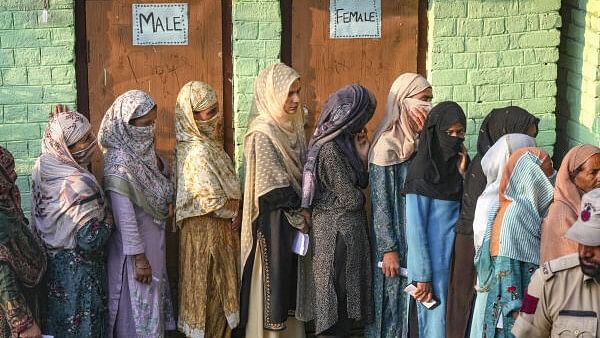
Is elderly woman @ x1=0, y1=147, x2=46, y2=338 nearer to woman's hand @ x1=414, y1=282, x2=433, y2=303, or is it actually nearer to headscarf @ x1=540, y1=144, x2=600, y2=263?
woman's hand @ x1=414, y1=282, x2=433, y2=303

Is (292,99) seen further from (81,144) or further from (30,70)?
(30,70)

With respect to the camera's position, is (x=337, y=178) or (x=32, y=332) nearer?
(x=32, y=332)

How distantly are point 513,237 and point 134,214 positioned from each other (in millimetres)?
2234

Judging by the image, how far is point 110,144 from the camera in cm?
766

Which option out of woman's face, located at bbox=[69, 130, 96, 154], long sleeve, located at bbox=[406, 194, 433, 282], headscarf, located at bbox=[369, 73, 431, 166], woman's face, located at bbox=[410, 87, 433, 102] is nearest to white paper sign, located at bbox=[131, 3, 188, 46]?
woman's face, located at bbox=[69, 130, 96, 154]

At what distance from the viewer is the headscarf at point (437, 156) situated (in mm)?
7492

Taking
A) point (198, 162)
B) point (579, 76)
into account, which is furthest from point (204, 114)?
point (579, 76)

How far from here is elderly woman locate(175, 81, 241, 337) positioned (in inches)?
306

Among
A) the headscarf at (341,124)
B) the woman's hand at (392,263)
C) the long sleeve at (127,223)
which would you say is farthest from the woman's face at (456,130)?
the long sleeve at (127,223)

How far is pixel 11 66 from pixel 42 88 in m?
0.23

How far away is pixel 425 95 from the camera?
7.88 m

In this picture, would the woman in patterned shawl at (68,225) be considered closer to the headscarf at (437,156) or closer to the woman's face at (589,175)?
the headscarf at (437,156)

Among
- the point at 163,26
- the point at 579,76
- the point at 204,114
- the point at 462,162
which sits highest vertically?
the point at 163,26

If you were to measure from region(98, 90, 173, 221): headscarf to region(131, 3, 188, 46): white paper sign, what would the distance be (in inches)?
28.6
